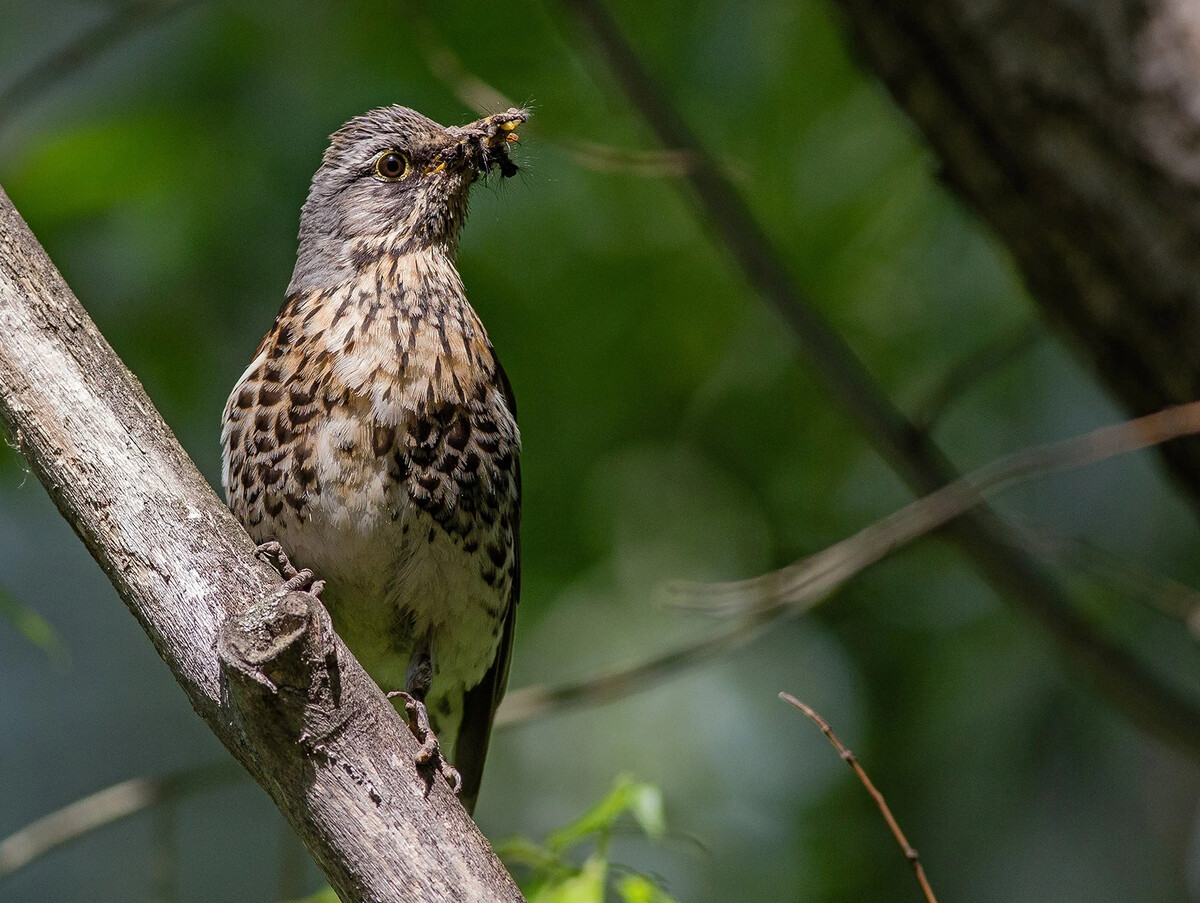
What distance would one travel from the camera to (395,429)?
3.21 metres

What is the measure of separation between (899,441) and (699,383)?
6.07ft

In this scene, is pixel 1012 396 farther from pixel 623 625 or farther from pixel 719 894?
pixel 719 894

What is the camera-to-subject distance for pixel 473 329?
3.56m

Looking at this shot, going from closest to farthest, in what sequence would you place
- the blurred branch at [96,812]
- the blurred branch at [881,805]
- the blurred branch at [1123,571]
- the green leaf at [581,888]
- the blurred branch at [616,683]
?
the blurred branch at [881,805] → the green leaf at [581,888] → the blurred branch at [1123,571] → the blurred branch at [96,812] → the blurred branch at [616,683]

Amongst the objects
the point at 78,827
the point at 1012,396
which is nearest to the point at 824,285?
the point at 1012,396

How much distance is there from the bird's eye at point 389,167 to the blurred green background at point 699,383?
2.23 ft

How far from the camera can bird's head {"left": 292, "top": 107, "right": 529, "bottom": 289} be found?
Result: 148 inches

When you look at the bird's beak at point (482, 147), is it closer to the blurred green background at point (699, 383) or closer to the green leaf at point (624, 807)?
the blurred green background at point (699, 383)

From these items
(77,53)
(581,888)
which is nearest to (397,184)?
(77,53)

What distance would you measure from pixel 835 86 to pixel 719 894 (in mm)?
3527

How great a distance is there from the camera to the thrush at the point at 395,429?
10.5ft

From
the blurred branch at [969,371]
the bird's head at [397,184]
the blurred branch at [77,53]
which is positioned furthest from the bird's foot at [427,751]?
the blurred branch at [77,53]

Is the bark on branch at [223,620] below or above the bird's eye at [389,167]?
below

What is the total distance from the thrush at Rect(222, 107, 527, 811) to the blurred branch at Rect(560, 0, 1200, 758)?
50cm
